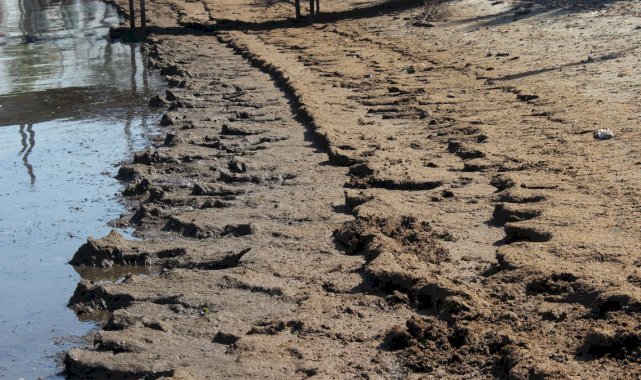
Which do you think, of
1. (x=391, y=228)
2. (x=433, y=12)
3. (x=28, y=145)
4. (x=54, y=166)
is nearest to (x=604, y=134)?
(x=391, y=228)

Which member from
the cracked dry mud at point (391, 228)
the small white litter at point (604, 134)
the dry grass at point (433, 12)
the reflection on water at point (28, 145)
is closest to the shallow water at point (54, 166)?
the reflection on water at point (28, 145)

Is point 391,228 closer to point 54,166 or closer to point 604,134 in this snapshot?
point 604,134

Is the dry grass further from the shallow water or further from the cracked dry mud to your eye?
the shallow water

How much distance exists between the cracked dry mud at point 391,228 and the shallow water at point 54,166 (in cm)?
31

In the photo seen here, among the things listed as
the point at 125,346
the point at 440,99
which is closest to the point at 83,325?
the point at 125,346

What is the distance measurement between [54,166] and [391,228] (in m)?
4.95

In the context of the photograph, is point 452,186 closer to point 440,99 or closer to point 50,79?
point 440,99

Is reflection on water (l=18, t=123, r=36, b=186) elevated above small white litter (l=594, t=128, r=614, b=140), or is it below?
below

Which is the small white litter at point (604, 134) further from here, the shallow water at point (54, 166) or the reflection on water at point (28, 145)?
the reflection on water at point (28, 145)

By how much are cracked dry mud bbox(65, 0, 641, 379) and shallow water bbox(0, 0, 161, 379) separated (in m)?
0.31

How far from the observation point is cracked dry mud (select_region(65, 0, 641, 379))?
5.38 meters

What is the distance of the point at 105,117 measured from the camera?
13.9 m

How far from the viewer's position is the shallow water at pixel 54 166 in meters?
6.54

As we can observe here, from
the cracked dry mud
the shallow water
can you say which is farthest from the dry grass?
the shallow water
